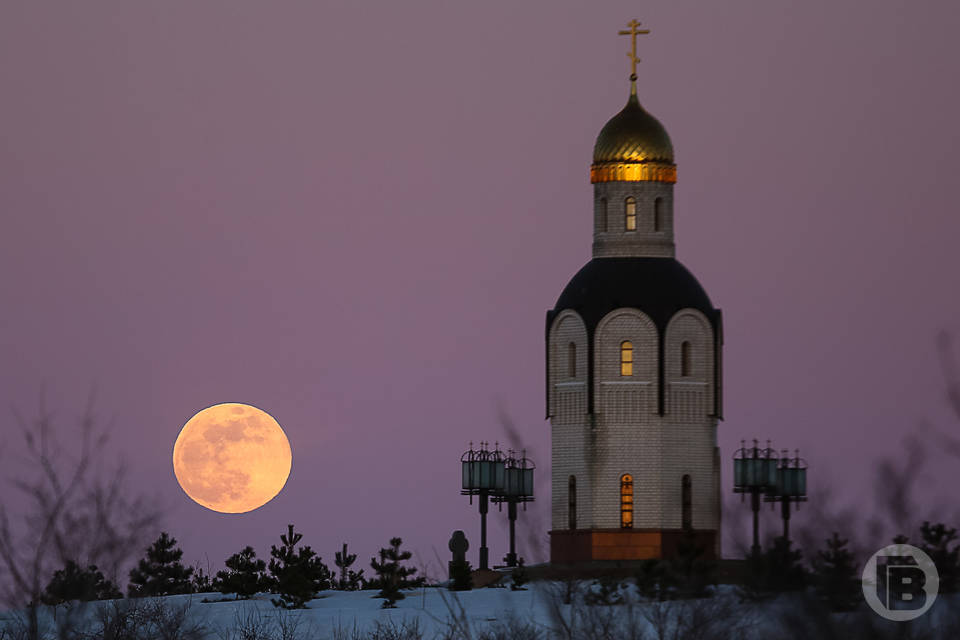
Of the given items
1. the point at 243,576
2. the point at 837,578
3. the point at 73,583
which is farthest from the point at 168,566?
the point at 837,578

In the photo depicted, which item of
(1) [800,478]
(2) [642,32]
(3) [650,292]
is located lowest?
(1) [800,478]

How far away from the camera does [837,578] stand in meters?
29.7

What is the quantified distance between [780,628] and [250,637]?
98.6 ft

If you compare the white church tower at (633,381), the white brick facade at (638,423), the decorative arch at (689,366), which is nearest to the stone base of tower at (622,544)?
the white church tower at (633,381)

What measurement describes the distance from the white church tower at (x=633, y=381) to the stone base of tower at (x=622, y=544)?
0.11 feet

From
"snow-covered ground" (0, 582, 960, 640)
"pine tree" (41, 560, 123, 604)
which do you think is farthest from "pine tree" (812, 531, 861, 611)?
"pine tree" (41, 560, 123, 604)

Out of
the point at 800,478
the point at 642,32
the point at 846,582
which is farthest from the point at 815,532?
the point at 642,32

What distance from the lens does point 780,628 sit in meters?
31.6

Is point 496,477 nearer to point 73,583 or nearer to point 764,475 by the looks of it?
point 764,475

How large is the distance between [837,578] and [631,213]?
2063 inches

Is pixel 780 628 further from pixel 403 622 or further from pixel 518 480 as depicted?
pixel 518 480

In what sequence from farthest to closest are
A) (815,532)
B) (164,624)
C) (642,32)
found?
(642,32)
(164,624)
(815,532)

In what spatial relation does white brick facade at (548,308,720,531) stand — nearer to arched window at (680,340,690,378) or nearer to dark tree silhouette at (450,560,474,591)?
arched window at (680,340,690,378)

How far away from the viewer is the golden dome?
3211 inches
